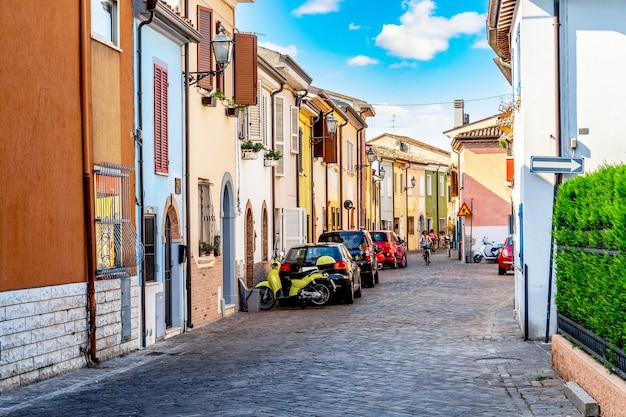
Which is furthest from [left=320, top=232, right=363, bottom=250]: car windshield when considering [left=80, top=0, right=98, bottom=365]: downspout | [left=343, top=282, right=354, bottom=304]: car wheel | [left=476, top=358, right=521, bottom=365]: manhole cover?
[left=80, top=0, right=98, bottom=365]: downspout

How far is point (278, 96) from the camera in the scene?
3098cm

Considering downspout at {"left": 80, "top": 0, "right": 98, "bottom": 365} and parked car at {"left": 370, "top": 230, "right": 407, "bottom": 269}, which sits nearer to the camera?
downspout at {"left": 80, "top": 0, "right": 98, "bottom": 365}

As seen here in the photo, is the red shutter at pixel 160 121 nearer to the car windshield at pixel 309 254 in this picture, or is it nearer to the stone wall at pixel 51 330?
the stone wall at pixel 51 330

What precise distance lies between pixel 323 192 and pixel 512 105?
74.7 ft

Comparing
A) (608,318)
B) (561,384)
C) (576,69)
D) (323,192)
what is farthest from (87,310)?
(323,192)

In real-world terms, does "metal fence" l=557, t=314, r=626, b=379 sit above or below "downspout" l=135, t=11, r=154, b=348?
below

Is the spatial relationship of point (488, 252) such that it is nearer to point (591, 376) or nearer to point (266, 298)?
point (266, 298)

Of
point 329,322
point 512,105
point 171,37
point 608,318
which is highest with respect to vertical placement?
point 171,37

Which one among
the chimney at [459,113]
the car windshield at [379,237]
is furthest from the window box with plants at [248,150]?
the chimney at [459,113]

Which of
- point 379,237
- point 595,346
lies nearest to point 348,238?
point 379,237

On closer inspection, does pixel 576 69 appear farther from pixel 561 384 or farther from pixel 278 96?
pixel 278 96

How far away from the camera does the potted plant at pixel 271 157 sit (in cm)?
2803

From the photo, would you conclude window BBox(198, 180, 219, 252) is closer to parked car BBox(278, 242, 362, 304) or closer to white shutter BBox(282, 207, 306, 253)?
parked car BBox(278, 242, 362, 304)

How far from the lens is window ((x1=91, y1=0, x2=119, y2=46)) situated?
14.7 m
